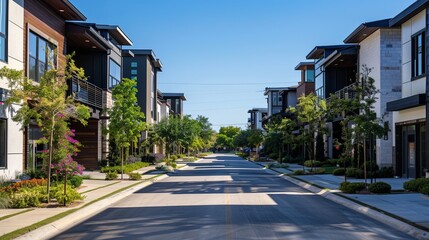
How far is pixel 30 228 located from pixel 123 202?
680 cm

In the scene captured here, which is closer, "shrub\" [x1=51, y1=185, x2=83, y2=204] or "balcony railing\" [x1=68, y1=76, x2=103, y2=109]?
"shrub\" [x1=51, y1=185, x2=83, y2=204]

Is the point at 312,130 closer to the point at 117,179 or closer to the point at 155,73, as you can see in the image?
the point at 117,179

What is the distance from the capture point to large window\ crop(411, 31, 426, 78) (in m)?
25.8

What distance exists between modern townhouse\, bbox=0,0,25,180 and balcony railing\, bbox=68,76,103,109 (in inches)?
253

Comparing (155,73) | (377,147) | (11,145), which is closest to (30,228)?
(11,145)

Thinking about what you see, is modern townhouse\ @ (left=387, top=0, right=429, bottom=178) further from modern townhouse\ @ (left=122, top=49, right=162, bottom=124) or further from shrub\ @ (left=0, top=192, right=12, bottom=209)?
modern townhouse\ @ (left=122, top=49, right=162, bottom=124)

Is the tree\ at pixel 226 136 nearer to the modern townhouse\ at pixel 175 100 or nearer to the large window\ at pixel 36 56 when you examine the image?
the modern townhouse\ at pixel 175 100

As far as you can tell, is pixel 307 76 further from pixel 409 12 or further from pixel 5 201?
pixel 5 201

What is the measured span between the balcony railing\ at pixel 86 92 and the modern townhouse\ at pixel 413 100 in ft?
57.2

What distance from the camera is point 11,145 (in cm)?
2219

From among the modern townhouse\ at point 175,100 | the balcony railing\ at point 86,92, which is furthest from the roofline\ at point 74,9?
the modern townhouse\ at point 175,100

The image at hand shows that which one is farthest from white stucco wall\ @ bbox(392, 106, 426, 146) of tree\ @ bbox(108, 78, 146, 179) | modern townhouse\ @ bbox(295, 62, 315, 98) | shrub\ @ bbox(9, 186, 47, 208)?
modern townhouse\ @ bbox(295, 62, 315, 98)

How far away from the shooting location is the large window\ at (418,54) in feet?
84.6

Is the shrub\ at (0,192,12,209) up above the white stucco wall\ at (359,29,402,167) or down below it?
below
